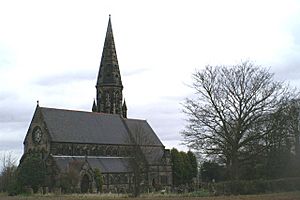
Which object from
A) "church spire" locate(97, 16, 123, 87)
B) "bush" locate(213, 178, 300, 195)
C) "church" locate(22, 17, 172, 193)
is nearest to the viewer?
"bush" locate(213, 178, 300, 195)

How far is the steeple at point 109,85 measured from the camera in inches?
3494

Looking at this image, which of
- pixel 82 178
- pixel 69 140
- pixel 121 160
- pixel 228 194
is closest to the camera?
pixel 228 194

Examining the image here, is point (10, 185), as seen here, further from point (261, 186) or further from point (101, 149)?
point (261, 186)

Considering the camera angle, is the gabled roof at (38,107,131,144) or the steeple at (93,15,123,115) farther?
the steeple at (93,15,123,115)

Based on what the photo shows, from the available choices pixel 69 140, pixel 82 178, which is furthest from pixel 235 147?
pixel 69 140

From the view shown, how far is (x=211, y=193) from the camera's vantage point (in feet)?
135

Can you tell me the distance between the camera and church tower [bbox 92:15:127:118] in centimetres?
8881

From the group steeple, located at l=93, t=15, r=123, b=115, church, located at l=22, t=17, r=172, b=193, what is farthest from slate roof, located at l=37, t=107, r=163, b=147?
steeple, located at l=93, t=15, r=123, b=115

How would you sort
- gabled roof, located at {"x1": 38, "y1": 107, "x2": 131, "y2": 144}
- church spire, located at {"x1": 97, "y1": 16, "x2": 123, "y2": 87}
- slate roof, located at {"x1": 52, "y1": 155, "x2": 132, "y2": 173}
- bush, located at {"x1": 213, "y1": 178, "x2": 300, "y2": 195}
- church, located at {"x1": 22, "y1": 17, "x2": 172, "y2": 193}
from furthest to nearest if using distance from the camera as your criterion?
church spire, located at {"x1": 97, "y1": 16, "x2": 123, "y2": 87} → gabled roof, located at {"x1": 38, "y1": 107, "x2": 131, "y2": 144} → slate roof, located at {"x1": 52, "y1": 155, "x2": 132, "y2": 173} → church, located at {"x1": 22, "y1": 17, "x2": 172, "y2": 193} → bush, located at {"x1": 213, "y1": 178, "x2": 300, "y2": 195}

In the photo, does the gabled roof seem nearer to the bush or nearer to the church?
the church

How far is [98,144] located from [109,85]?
15.6 m

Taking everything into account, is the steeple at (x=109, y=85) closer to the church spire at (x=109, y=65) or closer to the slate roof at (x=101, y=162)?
the church spire at (x=109, y=65)

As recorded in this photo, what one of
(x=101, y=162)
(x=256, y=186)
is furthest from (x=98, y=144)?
(x=256, y=186)

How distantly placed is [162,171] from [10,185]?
2483 centimetres
